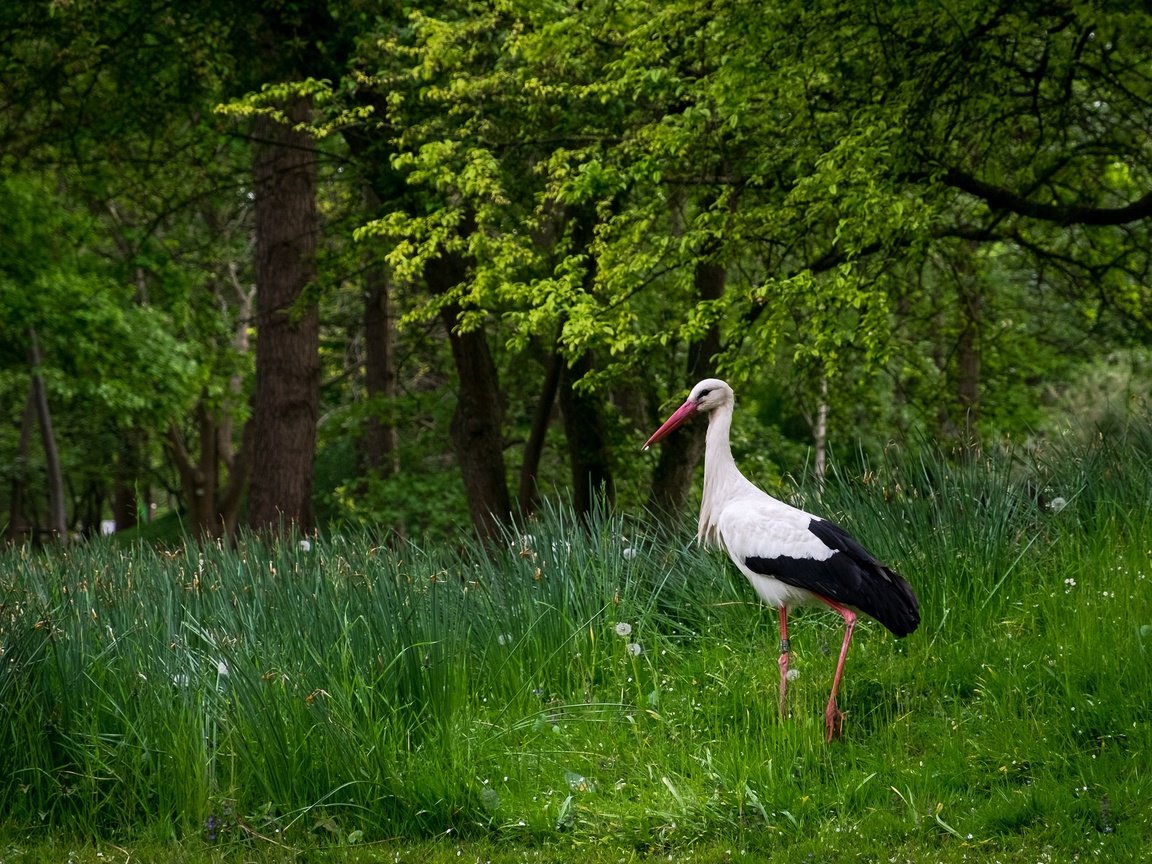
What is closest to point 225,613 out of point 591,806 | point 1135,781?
point 591,806

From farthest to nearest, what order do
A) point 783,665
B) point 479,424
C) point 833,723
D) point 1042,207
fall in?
point 479,424 < point 1042,207 < point 783,665 < point 833,723

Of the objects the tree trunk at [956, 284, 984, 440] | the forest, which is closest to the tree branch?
the forest

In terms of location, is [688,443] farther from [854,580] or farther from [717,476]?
[854,580]

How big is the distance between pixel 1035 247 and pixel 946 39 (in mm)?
2632

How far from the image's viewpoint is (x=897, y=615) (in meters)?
5.32

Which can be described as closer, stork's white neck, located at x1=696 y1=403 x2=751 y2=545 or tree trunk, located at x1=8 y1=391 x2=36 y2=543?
stork's white neck, located at x1=696 y1=403 x2=751 y2=545

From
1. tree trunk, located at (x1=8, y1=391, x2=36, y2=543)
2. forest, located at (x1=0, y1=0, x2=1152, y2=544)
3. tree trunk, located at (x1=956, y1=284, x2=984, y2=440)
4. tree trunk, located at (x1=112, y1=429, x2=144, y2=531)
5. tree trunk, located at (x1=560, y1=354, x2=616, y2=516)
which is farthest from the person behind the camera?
tree trunk, located at (x1=112, y1=429, x2=144, y2=531)

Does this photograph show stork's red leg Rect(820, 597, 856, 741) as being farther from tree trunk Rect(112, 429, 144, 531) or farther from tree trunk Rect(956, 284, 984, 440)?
tree trunk Rect(112, 429, 144, 531)

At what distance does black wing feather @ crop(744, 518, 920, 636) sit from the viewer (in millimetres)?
5324

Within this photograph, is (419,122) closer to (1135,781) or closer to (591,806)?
(591,806)

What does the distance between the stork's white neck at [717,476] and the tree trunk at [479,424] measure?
546 centimetres

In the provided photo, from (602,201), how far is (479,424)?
10.8 ft

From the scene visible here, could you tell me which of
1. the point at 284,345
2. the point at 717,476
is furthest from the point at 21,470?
the point at 717,476

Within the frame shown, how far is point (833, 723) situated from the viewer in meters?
5.48
